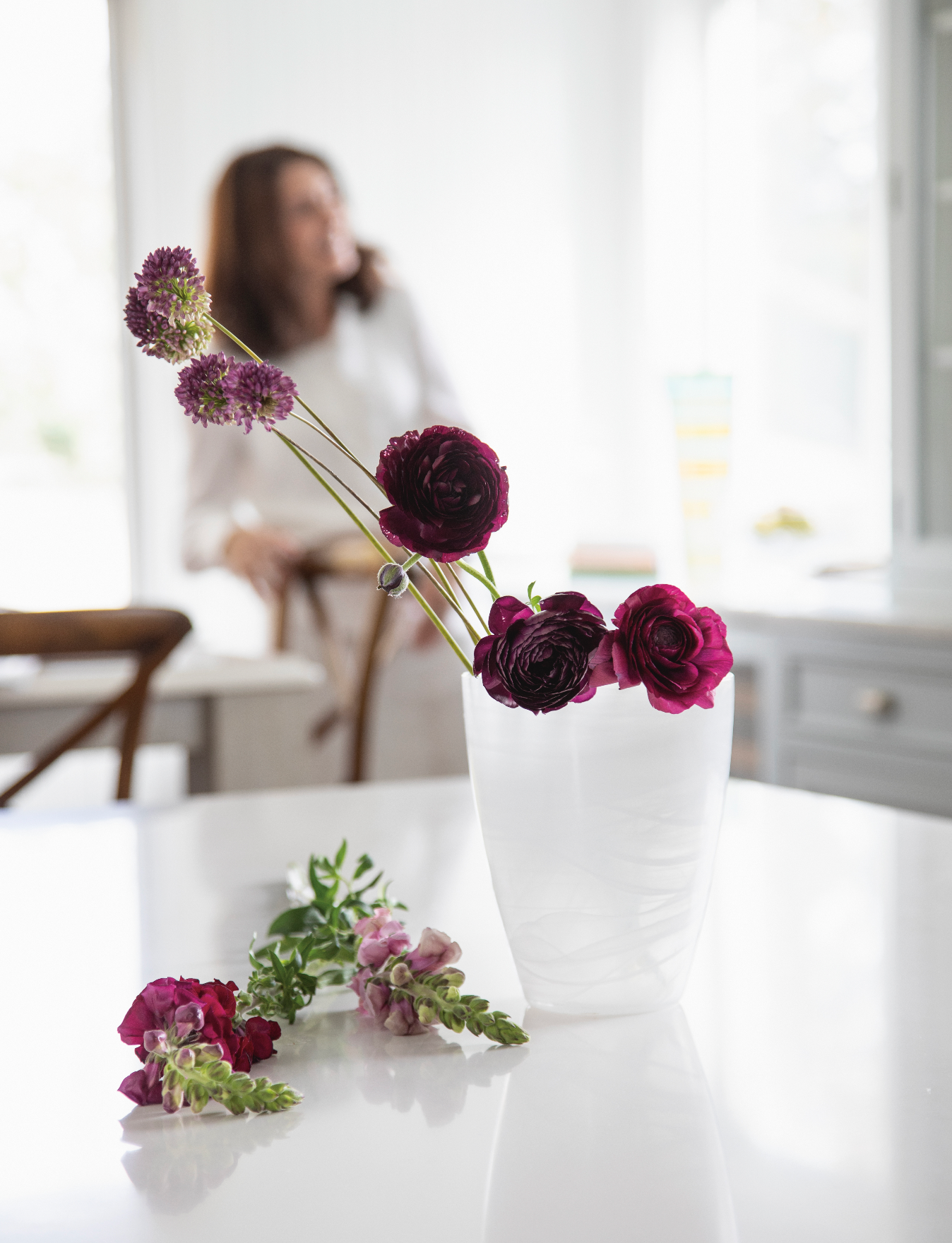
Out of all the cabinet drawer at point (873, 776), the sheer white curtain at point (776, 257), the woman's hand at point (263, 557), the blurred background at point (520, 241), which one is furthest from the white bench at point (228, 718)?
the sheer white curtain at point (776, 257)

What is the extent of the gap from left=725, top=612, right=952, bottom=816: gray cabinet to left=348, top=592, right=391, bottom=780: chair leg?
0.88m

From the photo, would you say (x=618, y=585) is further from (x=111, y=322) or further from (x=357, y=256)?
(x=111, y=322)

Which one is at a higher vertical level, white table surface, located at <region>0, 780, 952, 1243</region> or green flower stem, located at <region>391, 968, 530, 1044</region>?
green flower stem, located at <region>391, 968, 530, 1044</region>

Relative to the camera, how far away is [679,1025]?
0.61m

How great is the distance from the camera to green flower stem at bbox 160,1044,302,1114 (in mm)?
505

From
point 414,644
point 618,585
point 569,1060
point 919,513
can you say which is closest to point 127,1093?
point 569,1060

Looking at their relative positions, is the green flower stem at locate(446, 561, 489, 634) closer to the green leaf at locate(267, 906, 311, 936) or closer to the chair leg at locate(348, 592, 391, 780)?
the green leaf at locate(267, 906, 311, 936)

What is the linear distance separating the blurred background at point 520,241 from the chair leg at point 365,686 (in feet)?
0.47

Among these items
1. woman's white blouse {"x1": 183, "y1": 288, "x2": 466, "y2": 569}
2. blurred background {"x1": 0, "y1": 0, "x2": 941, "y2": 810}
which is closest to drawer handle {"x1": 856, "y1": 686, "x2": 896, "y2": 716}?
blurred background {"x1": 0, "y1": 0, "x2": 941, "y2": 810}

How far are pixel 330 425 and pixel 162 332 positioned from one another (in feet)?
9.24

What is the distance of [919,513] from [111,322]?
220 cm

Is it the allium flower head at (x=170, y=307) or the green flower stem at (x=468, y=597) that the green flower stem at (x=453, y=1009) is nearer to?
the green flower stem at (x=468, y=597)

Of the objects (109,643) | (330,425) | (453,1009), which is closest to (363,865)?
(453,1009)

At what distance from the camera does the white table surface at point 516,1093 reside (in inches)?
17.2
